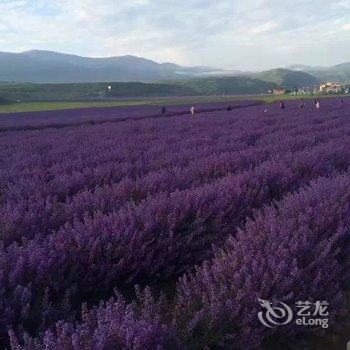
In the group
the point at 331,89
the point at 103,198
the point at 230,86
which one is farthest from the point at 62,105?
the point at 230,86

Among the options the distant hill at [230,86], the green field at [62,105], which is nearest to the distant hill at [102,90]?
the distant hill at [230,86]

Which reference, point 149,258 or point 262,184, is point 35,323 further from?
point 262,184

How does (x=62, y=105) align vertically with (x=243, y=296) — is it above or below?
below

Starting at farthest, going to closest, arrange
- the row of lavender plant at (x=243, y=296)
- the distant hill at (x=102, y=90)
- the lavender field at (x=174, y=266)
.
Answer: the distant hill at (x=102, y=90) → the lavender field at (x=174, y=266) → the row of lavender plant at (x=243, y=296)

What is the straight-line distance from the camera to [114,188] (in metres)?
4.22

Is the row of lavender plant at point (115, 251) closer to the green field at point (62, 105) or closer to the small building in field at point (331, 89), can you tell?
the green field at point (62, 105)
